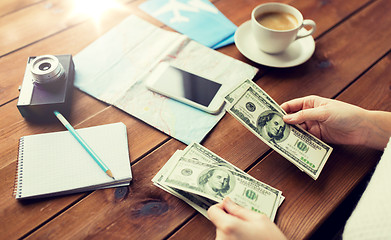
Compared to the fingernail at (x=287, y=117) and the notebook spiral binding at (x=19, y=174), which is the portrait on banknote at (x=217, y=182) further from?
the notebook spiral binding at (x=19, y=174)

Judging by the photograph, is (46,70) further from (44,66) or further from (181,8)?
(181,8)

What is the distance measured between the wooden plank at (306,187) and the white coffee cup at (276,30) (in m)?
0.37

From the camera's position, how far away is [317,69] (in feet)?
3.44

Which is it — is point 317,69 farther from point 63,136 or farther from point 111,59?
point 63,136

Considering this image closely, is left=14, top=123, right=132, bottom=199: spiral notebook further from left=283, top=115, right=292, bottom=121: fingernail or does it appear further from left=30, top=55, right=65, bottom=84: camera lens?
left=283, top=115, right=292, bottom=121: fingernail

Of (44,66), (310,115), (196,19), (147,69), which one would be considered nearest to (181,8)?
(196,19)

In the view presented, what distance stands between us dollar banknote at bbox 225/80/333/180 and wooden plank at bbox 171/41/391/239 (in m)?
0.03

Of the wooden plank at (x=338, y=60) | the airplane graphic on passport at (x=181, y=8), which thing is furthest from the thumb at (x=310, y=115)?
the airplane graphic on passport at (x=181, y=8)

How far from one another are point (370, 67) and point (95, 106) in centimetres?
88

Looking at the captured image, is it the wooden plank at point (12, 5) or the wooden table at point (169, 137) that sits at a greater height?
the wooden plank at point (12, 5)

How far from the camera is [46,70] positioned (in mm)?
893

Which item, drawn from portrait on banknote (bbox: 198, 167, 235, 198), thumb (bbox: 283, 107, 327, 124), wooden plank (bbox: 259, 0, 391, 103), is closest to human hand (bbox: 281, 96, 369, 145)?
thumb (bbox: 283, 107, 327, 124)

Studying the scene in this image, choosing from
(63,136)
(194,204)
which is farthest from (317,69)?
(63,136)

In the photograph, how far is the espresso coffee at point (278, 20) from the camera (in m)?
1.04
